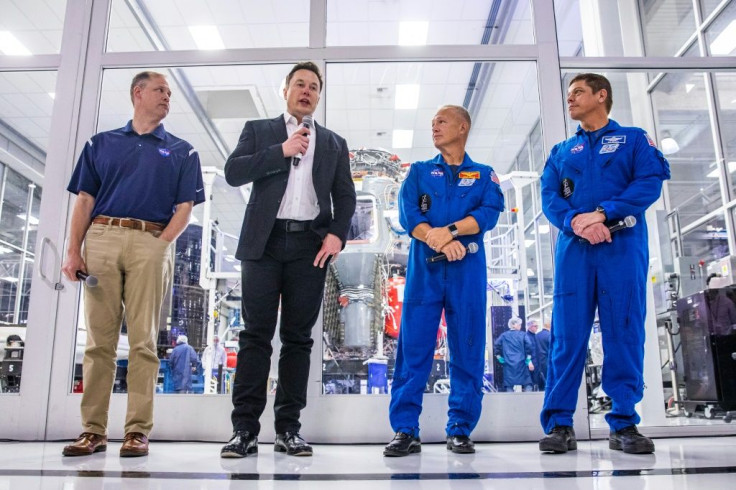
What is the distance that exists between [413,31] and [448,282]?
71.2 inches

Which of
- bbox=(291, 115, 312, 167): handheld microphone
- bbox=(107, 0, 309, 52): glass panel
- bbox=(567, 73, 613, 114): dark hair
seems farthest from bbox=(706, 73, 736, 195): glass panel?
bbox=(291, 115, 312, 167): handheld microphone

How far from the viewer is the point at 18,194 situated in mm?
4395

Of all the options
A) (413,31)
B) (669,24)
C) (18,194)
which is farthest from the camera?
(669,24)

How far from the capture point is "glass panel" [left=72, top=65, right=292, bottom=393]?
3.13 m

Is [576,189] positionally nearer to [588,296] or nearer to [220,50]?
[588,296]

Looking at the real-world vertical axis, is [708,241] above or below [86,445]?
above

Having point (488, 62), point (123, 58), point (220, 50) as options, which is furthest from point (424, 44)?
point (123, 58)

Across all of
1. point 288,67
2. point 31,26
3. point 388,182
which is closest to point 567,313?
point 388,182

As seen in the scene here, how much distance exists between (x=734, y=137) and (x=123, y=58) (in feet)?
18.9

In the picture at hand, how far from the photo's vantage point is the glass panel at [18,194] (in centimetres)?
301

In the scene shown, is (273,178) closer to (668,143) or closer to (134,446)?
(134,446)

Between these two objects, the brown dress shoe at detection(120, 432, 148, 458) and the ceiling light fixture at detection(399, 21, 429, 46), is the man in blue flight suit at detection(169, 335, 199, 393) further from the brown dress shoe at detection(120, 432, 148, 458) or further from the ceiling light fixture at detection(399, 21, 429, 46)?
the ceiling light fixture at detection(399, 21, 429, 46)

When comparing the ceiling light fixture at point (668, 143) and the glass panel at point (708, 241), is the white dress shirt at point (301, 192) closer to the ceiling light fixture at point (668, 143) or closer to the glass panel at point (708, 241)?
the glass panel at point (708, 241)

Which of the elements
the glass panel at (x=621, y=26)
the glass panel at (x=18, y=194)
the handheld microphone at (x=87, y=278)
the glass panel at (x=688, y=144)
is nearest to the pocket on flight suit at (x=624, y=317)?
the glass panel at (x=621, y=26)
